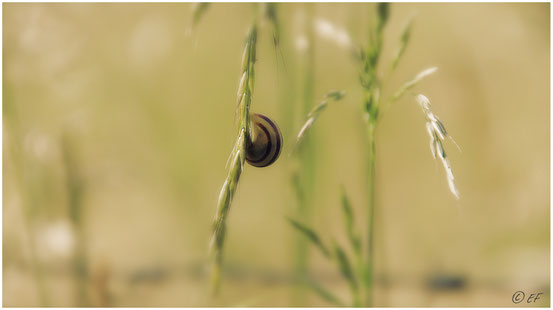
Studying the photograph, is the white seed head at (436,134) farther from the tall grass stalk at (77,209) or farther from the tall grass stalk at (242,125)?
the tall grass stalk at (77,209)

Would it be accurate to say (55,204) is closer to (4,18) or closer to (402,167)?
(4,18)

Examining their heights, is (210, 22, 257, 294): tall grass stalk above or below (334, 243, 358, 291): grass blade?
above

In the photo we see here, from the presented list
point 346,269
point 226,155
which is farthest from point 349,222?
point 226,155

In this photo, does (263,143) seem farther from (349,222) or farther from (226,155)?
(226,155)

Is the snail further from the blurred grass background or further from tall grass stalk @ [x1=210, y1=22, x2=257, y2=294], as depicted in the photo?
the blurred grass background

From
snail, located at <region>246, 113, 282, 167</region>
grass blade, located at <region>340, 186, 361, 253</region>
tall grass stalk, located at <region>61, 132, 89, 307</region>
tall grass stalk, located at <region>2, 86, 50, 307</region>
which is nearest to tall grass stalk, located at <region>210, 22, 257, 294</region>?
snail, located at <region>246, 113, 282, 167</region>
